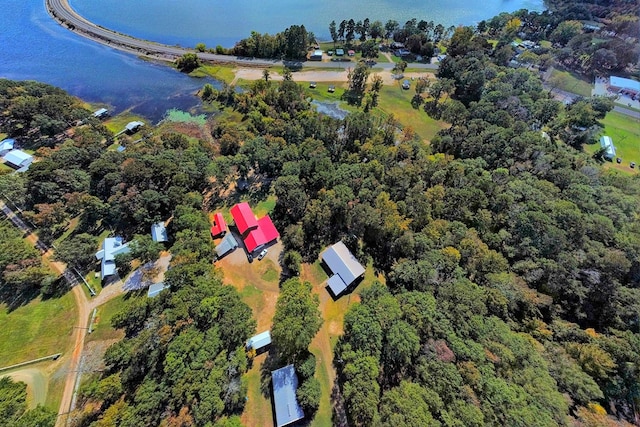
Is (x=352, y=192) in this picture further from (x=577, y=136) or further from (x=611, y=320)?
(x=577, y=136)

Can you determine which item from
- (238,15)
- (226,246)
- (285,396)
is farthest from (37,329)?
(238,15)

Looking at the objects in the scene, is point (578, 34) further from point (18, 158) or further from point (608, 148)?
point (18, 158)

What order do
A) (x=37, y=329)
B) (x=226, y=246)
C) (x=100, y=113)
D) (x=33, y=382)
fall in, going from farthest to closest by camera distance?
(x=100, y=113) < (x=226, y=246) < (x=37, y=329) < (x=33, y=382)

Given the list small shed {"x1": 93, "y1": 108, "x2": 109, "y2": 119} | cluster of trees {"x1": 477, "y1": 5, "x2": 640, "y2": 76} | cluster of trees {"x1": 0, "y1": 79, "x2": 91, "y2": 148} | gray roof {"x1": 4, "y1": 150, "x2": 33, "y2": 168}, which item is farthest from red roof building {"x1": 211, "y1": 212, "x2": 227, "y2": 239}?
cluster of trees {"x1": 477, "y1": 5, "x2": 640, "y2": 76}

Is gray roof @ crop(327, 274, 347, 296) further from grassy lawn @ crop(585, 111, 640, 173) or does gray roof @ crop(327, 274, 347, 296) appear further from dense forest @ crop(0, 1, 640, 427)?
grassy lawn @ crop(585, 111, 640, 173)

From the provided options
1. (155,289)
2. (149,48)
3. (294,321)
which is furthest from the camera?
(149,48)

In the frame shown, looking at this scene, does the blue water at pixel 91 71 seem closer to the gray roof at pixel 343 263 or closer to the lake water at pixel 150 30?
the lake water at pixel 150 30
